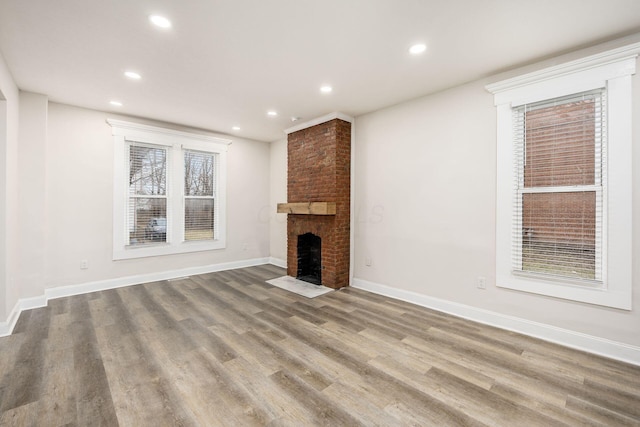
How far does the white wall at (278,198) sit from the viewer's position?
5.88m

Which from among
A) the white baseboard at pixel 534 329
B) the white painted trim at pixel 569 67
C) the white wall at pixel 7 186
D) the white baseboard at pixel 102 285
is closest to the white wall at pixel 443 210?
the white baseboard at pixel 534 329

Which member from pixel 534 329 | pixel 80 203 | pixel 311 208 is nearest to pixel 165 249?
pixel 80 203

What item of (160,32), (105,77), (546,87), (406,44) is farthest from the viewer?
(105,77)

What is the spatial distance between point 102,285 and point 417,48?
5162 millimetres

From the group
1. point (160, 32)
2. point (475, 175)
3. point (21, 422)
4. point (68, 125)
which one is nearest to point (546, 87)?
point (475, 175)

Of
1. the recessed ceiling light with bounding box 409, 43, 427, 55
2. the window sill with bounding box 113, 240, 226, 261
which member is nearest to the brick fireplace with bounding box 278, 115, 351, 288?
the window sill with bounding box 113, 240, 226, 261

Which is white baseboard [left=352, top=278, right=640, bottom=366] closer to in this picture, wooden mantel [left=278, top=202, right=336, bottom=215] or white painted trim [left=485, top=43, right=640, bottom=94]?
wooden mantel [left=278, top=202, right=336, bottom=215]

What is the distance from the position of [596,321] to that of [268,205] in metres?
5.33

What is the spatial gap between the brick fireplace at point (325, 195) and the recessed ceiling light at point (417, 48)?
1757 millimetres

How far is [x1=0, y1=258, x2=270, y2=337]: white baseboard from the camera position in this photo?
10.1ft

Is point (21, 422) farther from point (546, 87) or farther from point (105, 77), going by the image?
point (546, 87)

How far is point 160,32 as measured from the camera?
7.52ft

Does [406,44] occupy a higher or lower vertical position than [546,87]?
higher

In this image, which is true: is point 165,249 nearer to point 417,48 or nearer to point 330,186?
point 330,186
